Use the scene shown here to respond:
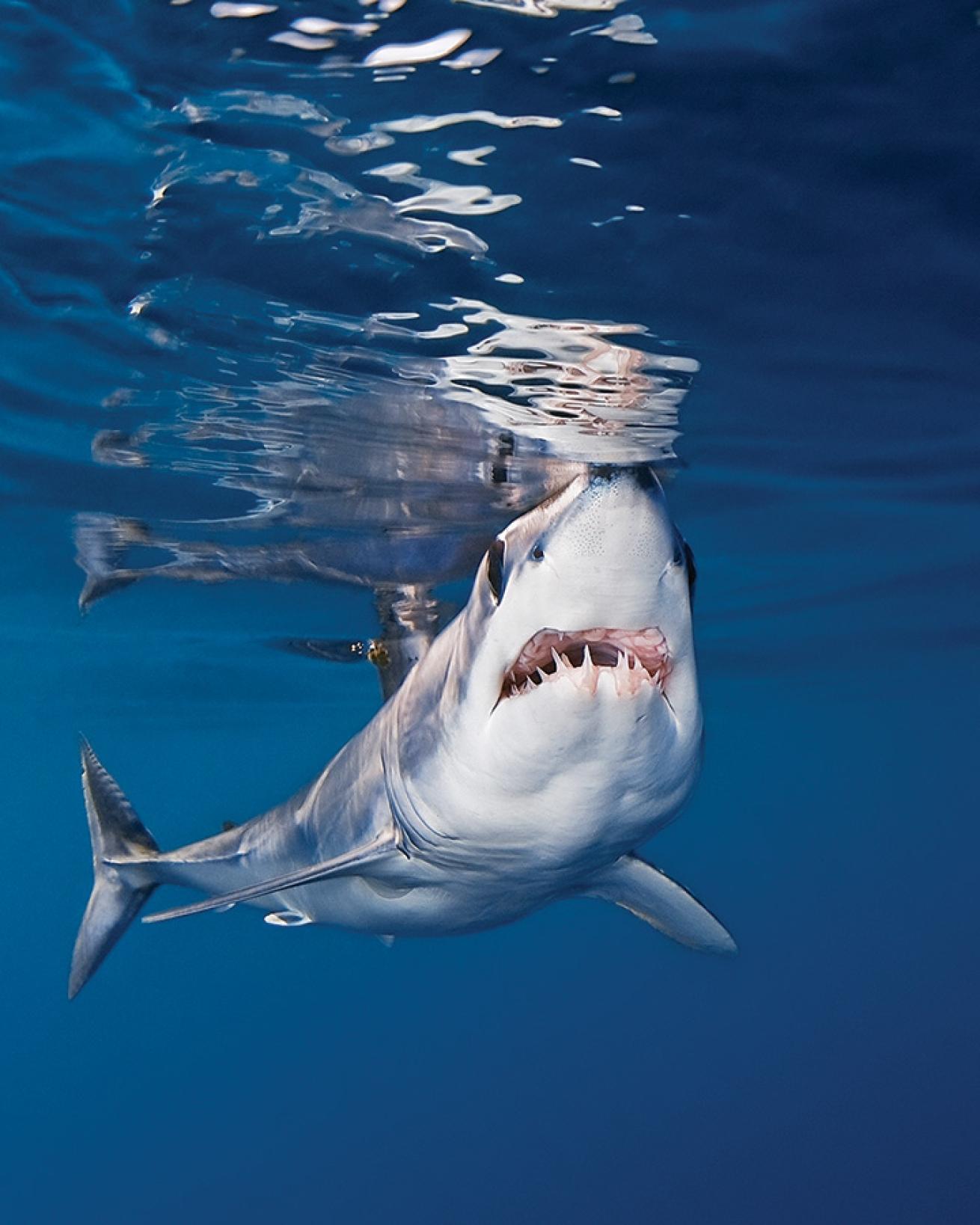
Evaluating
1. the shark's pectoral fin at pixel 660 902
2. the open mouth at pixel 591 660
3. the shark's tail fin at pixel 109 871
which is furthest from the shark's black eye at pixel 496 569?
the shark's tail fin at pixel 109 871

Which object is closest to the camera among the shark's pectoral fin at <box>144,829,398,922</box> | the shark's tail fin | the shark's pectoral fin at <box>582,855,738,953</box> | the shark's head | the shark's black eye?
the shark's head

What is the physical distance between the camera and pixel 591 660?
3961 mm

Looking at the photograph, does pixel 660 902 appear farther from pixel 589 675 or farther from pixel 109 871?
pixel 109 871

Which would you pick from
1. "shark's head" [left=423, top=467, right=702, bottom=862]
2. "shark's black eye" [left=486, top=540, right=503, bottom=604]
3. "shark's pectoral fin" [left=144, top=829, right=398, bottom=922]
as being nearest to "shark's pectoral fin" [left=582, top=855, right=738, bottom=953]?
"shark's pectoral fin" [left=144, top=829, right=398, bottom=922]

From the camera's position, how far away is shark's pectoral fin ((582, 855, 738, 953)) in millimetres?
6004

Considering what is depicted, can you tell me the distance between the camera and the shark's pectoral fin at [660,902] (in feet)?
19.7

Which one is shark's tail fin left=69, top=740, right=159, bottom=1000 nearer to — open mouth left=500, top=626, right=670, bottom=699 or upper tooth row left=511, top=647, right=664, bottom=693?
open mouth left=500, top=626, right=670, bottom=699

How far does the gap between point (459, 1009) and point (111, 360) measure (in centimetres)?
9496

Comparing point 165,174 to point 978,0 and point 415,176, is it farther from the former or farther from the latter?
point 978,0

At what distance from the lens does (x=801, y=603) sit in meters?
23.0

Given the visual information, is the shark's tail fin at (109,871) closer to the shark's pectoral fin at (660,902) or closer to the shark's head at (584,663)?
the shark's pectoral fin at (660,902)

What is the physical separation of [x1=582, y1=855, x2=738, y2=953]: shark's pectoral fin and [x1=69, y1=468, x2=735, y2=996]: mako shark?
21 mm

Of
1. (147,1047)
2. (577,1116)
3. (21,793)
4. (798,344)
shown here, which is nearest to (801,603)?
(798,344)

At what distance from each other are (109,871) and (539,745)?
20.0ft
